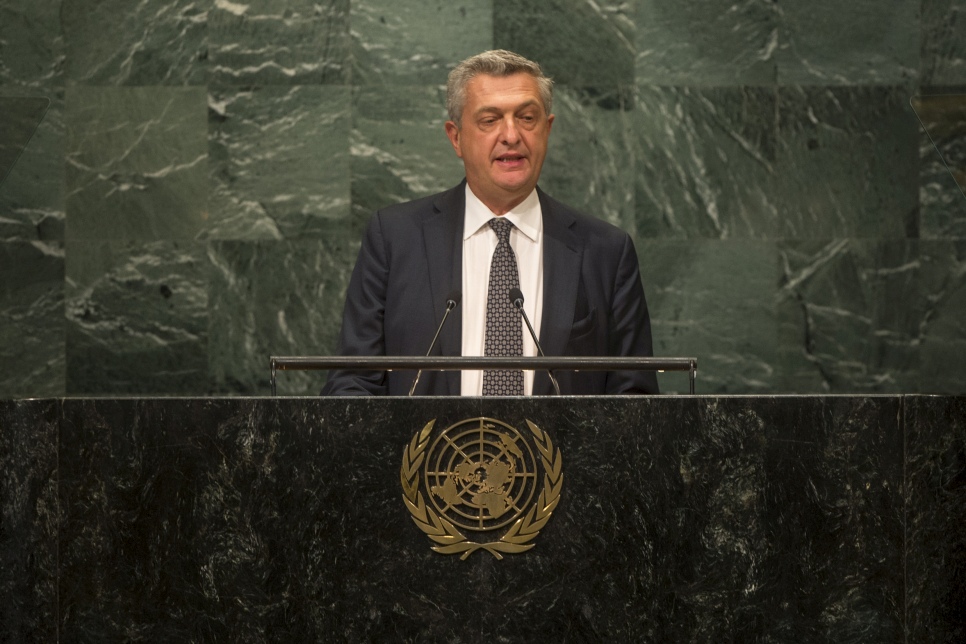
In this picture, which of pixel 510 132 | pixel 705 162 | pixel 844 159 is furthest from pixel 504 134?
pixel 844 159

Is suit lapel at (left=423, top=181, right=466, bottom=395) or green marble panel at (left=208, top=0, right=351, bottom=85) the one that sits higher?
green marble panel at (left=208, top=0, right=351, bottom=85)

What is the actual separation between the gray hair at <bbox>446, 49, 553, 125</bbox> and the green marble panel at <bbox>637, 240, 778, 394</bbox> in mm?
1554

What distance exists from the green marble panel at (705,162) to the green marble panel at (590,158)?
2.7 inches

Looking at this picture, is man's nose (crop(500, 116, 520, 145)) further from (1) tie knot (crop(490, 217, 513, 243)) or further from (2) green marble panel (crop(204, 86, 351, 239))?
(2) green marble panel (crop(204, 86, 351, 239))

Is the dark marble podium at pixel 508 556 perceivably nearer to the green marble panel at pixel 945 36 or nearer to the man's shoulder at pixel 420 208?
the man's shoulder at pixel 420 208

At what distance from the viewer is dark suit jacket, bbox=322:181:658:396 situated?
10.6 feet

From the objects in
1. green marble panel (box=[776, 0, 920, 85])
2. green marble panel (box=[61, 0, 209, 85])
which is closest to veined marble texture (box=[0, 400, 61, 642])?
green marble panel (box=[61, 0, 209, 85])

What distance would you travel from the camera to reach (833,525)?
2207 millimetres

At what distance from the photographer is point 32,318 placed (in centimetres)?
490

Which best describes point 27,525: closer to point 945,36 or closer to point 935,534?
point 935,534

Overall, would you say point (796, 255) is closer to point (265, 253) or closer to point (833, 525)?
point (265, 253)

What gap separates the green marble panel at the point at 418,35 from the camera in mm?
4926

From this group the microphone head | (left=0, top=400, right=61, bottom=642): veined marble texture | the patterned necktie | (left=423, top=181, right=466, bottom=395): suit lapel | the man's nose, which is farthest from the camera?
the man's nose

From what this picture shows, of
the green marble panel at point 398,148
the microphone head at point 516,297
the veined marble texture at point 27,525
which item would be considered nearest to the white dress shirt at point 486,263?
the microphone head at point 516,297
